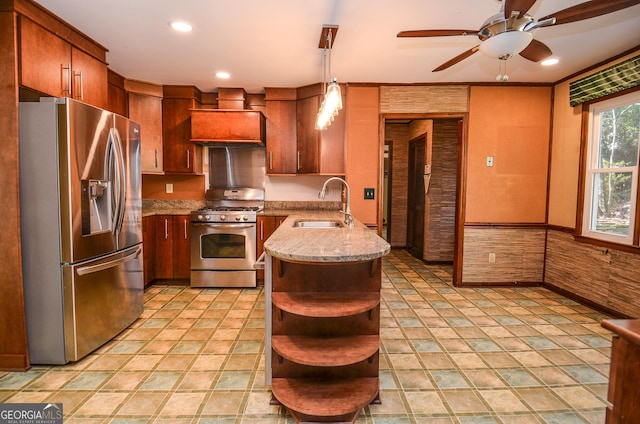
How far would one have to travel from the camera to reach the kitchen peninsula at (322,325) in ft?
5.57

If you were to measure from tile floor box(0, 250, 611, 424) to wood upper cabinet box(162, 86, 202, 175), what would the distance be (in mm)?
1677

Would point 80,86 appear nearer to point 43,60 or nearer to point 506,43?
point 43,60

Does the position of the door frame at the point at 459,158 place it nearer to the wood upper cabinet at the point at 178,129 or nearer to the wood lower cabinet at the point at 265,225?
the wood lower cabinet at the point at 265,225

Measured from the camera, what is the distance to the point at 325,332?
1.88 meters

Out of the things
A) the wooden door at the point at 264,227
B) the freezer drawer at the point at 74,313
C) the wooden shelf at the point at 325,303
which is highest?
the wooden door at the point at 264,227

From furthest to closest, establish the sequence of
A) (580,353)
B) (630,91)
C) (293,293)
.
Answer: (630,91) < (580,353) < (293,293)

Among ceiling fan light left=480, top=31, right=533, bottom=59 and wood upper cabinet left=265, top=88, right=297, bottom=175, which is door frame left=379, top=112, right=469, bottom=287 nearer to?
wood upper cabinet left=265, top=88, right=297, bottom=175

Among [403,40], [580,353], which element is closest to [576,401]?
[580,353]

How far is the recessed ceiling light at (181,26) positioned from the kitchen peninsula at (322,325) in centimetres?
182

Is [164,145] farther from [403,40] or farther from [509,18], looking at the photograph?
[509,18]

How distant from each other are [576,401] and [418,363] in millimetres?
881

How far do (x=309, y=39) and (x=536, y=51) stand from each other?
1629 millimetres

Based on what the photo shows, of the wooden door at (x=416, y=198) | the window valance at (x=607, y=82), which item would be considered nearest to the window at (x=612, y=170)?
the window valance at (x=607, y=82)

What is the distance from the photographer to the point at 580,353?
2.40 meters
